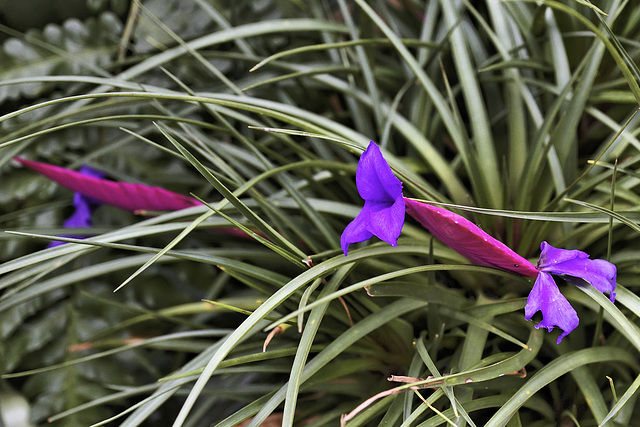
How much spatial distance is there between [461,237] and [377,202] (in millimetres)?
84

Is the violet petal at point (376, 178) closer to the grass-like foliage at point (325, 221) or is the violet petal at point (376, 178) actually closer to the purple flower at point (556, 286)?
the grass-like foliage at point (325, 221)

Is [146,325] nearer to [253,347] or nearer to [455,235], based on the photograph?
[253,347]

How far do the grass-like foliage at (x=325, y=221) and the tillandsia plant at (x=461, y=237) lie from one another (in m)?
0.03

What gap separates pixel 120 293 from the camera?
34.5 inches

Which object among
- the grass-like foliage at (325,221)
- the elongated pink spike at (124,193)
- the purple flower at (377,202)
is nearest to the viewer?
the purple flower at (377,202)

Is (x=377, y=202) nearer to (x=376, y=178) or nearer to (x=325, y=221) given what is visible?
(x=376, y=178)

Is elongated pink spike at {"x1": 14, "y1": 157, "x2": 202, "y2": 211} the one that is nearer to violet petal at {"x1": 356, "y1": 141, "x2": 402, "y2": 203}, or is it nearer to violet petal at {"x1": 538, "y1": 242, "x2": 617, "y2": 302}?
violet petal at {"x1": 356, "y1": 141, "x2": 402, "y2": 203}

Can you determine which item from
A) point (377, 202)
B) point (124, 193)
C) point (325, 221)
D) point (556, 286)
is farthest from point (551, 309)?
point (124, 193)

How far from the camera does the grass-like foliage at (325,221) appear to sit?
0.53 metres

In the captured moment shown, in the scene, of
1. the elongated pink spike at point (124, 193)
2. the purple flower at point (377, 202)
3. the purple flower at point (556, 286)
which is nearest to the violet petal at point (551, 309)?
the purple flower at point (556, 286)

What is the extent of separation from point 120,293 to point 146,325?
0.23 feet

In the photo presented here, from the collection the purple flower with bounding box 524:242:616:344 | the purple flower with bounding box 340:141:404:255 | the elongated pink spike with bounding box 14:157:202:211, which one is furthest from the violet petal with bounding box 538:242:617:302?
the elongated pink spike with bounding box 14:157:202:211

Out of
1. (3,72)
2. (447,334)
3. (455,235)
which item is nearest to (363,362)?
(447,334)

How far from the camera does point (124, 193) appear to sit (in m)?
0.67
